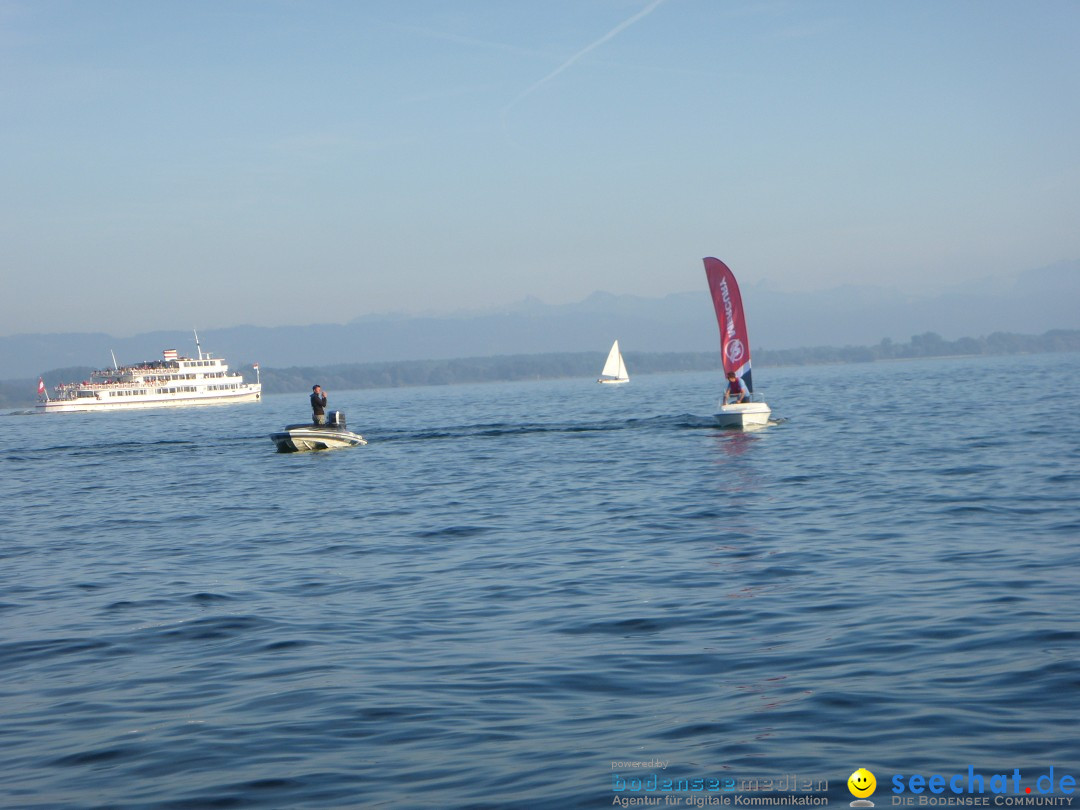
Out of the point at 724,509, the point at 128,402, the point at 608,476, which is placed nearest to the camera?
the point at 724,509

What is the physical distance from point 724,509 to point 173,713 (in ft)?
46.4

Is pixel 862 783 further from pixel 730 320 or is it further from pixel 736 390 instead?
pixel 730 320

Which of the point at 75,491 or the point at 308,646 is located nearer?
the point at 308,646

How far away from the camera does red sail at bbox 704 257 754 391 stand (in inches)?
1738

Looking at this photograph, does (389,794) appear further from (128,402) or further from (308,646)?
(128,402)

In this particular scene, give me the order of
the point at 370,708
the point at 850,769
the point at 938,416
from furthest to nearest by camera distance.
Answer: the point at 938,416, the point at 370,708, the point at 850,769

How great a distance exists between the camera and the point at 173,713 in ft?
31.5

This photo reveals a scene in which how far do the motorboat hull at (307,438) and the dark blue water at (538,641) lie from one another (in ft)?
49.0

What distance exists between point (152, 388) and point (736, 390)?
11437 cm

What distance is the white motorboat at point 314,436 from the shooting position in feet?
138

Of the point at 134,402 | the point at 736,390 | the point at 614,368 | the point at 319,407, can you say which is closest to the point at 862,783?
the point at 736,390

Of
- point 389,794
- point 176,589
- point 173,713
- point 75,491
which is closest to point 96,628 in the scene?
point 176,589

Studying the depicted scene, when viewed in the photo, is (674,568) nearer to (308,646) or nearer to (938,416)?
(308,646)

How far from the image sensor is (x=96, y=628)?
1320 cm
